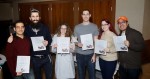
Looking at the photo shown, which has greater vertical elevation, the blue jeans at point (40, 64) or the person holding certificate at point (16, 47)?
the person holding certificate at point (16, 47)

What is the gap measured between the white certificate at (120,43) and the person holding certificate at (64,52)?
673 millimetres

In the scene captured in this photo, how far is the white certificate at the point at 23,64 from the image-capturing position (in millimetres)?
2457

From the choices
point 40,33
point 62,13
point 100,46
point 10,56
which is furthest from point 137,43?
point 62,13

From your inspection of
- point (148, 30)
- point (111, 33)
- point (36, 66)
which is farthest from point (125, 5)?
point (36, 66)

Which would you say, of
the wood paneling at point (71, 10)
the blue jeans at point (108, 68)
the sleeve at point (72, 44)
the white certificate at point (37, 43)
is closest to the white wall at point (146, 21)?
the wood paneling at point (71, 10)

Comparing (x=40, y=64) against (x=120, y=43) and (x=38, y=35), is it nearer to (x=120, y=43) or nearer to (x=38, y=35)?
(x=38, y=35)

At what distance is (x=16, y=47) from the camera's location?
7.97 feet

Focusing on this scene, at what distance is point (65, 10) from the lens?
187 inches

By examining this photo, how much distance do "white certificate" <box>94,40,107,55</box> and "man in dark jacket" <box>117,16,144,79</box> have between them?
271mm

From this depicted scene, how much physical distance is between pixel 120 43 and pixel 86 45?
21.3 inches

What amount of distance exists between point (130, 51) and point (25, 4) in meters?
3.83

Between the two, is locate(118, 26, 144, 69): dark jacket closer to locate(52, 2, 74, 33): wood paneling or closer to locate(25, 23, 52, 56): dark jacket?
locate(25, 23, 52, 56): dark jacket

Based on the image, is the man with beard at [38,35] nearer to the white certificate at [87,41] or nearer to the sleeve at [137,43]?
the white certificate at [87,41]

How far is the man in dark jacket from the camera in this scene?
246 cm
